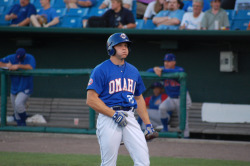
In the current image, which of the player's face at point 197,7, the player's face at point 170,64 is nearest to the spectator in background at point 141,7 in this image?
the player's face at point 197,7

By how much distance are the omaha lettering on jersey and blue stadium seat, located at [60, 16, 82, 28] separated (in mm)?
6673

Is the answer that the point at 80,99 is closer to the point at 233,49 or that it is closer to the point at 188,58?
the point at 188,58

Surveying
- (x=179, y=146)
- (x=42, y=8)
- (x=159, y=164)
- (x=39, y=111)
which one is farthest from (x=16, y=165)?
(x=42, y=8)

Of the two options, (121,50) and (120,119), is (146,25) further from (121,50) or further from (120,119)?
(120,119)

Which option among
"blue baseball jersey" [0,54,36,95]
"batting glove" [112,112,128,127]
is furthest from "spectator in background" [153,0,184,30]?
"batting glove" [112,112,128,127]

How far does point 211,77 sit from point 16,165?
211 inches

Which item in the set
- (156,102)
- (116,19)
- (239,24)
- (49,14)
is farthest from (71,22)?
(239,24)

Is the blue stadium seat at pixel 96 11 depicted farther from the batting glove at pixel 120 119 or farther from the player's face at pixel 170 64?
the batting glove at pixel 120 119

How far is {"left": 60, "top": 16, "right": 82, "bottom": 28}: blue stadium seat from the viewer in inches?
434

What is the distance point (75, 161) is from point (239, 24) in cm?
504

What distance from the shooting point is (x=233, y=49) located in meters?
10.0

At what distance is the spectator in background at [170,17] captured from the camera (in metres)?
9.77

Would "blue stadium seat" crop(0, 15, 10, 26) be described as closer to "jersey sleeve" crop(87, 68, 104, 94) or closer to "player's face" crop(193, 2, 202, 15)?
"player's face" crop(193, 2, 202, 15)

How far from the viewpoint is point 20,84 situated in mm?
9367
